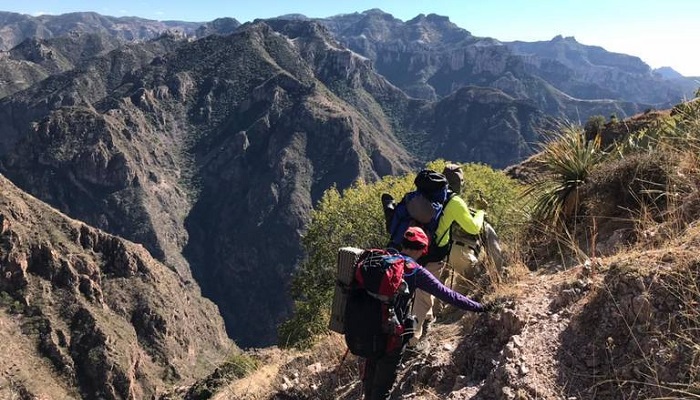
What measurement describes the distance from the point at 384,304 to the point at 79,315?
88.9m

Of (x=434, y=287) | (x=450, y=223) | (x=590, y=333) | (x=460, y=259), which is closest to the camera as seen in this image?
(x=590, y=333)

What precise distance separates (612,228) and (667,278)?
3.69 metres

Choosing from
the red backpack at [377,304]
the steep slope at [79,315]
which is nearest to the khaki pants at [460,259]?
the red backpack at [377,304]

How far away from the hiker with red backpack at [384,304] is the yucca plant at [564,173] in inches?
156

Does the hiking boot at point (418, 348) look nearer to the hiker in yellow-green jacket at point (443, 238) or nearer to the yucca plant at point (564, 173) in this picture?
the hiker in yellow-green jacket at point (443, 238)

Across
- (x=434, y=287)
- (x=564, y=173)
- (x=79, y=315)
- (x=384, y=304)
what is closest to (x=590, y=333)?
(x=434, y=287)

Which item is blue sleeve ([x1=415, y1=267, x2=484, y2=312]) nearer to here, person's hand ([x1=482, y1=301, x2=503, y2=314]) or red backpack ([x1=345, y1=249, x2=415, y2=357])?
red backpack ([x1=345, y1=249, x2=415, y2=357])

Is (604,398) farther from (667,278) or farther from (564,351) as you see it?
(667,278)

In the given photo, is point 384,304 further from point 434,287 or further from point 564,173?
point 564,173

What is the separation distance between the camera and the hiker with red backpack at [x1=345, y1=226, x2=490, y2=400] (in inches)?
187

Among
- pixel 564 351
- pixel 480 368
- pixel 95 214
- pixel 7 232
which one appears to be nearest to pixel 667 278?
pixel 564 351

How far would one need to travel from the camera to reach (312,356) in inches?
326

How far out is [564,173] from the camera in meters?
8.76

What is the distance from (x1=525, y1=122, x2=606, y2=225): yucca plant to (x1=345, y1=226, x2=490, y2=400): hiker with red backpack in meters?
3.97
